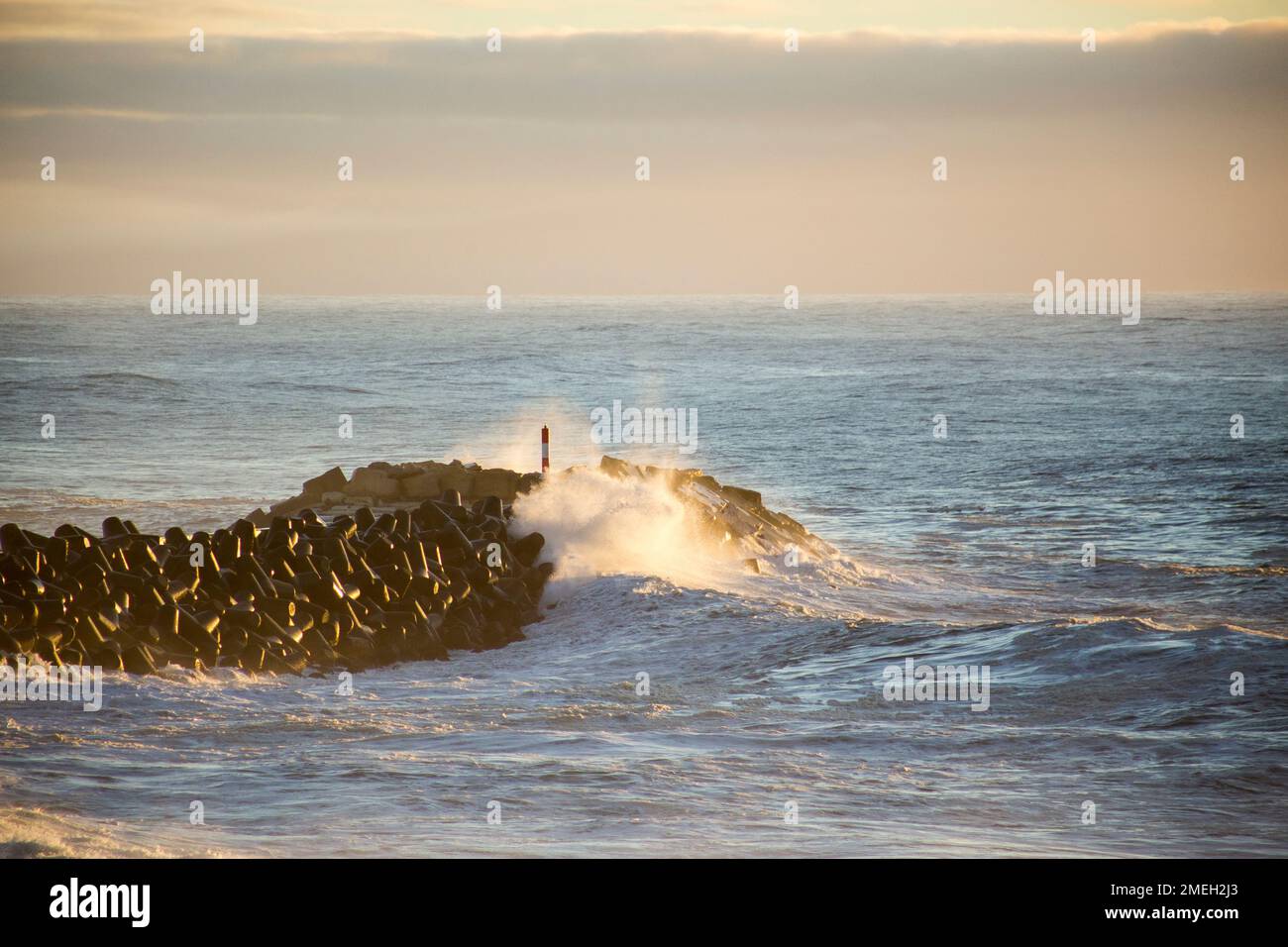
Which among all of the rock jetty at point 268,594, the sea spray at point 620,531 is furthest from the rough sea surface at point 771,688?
the rock jetty at point 268,594

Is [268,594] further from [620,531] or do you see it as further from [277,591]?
[620,531]

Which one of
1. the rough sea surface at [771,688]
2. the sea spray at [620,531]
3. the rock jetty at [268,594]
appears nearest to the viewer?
the rough sea surface at [771,688]

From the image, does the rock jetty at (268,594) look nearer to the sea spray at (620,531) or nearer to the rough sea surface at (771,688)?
the rough sea surface at (771,688)

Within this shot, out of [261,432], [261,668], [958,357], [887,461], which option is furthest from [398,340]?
[261,668]

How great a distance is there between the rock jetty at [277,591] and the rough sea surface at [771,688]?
447 millimetres

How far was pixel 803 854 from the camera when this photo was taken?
9.05 meters

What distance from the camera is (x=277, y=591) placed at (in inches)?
581

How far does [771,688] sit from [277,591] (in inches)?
202

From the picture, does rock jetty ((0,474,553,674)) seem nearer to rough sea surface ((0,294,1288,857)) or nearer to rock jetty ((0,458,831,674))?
rock jetty ((0,458,831,674))

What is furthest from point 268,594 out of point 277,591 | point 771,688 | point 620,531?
point 620,531

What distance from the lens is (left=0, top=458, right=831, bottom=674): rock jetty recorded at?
43.7 ft

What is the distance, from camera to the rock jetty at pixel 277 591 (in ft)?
43.7

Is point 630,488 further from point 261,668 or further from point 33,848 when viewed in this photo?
point 33,848
